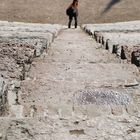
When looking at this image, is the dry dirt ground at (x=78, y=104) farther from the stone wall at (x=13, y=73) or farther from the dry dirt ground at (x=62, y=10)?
the dry dirt ground at (x=62, y=10)

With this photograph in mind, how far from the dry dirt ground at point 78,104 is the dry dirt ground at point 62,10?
18.1 metres

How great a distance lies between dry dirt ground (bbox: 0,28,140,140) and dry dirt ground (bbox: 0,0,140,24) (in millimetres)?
18058

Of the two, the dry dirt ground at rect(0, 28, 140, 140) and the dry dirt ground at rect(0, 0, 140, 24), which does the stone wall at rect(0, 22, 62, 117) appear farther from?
the dry dirt ground at rect(0, 0, 140, 24)

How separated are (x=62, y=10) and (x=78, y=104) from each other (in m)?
22.5

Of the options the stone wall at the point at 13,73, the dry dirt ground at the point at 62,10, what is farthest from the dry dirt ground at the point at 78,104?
the dry dirt ground at the point at 62,10

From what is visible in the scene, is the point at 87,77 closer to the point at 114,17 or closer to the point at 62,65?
the point at 62,65

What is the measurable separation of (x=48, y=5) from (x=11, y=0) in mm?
2555

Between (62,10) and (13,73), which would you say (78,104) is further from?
(62,10)

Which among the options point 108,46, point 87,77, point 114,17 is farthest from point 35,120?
point 114,17

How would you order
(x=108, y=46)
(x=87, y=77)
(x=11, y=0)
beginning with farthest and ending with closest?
→ (x=11, y=0) < (x=108, y=46) < (x=87, y=77)

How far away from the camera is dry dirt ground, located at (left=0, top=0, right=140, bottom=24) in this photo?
2645 cm

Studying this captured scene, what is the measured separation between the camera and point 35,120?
4.52m

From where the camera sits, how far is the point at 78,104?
5.68 m

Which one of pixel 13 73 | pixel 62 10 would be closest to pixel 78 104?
pixel 13 73
